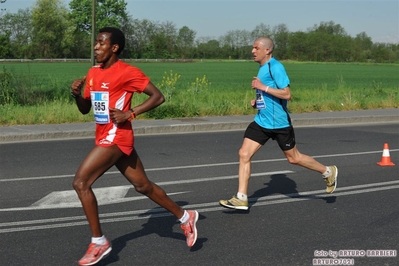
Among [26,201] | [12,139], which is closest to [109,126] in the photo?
[26,201]

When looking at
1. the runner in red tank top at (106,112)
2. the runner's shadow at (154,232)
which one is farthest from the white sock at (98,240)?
the runner's shadow at (154,232)

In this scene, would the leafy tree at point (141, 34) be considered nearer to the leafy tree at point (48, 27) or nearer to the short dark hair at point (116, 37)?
the leafy tree at point (48, 27)

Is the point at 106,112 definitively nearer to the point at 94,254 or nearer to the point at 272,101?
the point at 94,254

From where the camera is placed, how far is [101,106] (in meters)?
5.44

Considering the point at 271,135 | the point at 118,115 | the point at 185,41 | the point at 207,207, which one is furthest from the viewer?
the point at 185,41

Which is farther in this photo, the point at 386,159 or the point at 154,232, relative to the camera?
the point at 386,159

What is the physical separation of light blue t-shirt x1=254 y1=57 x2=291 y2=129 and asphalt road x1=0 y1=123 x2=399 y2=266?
965 mm

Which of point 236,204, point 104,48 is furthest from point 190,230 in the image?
point 104,48

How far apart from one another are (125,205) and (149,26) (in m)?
117

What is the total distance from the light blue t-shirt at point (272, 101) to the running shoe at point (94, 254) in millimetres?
2608

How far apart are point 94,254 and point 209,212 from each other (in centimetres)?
226

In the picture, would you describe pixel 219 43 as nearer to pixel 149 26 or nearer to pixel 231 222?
pixel 149 26

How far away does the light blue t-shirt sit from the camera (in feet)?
23.6

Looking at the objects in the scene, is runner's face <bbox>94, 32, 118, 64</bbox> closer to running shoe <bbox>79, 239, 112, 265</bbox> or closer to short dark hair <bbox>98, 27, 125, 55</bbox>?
short dark hair <bbox>98, 27, 125, 55</bbox>
